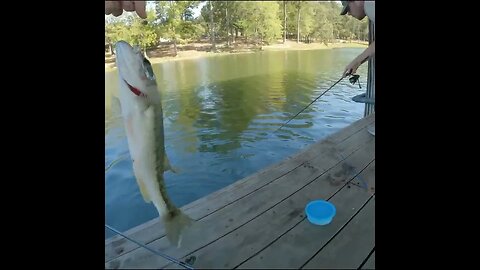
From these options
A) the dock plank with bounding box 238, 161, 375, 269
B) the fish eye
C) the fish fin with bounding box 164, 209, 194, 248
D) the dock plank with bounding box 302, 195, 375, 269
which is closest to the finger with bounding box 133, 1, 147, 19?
the fish eye

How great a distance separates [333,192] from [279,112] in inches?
244

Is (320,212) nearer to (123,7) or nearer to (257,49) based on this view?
(123,7)

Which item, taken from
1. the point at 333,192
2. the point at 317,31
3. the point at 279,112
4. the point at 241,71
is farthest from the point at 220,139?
the point at 317,31

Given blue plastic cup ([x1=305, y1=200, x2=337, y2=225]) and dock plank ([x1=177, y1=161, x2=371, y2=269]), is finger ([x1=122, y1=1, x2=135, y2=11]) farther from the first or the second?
blue plastic cup ([x1=305, y1=200, x2=337, y2=225])

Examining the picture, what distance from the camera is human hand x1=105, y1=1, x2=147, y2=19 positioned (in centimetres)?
143

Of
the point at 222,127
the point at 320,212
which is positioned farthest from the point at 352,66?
the point at 222,127

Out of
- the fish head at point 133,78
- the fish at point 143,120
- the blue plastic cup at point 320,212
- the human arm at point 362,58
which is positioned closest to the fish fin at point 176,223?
the fish at point 143,120

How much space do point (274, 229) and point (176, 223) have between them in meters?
0.56

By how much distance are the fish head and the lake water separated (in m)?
0.10

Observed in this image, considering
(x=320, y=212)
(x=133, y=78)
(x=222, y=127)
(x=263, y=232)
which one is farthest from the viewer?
(x=222, y=127)

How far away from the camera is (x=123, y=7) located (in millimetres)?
1469

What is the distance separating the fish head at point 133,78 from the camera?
3.68ft

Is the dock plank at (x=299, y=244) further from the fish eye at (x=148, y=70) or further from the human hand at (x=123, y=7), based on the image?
the human hand at (x=123, y=7)
